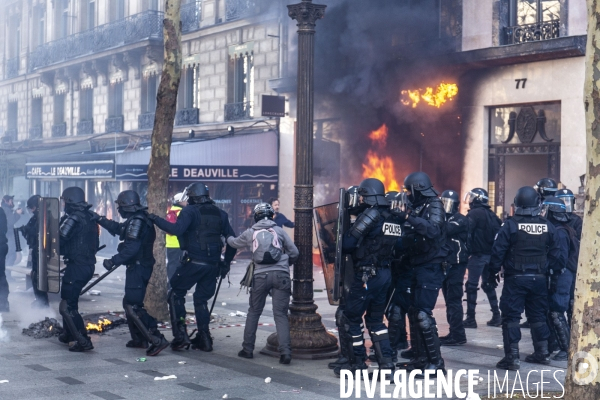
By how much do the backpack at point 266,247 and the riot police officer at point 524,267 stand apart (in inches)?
83.0

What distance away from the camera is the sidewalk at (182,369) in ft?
22.2

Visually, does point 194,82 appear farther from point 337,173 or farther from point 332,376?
point 332,376

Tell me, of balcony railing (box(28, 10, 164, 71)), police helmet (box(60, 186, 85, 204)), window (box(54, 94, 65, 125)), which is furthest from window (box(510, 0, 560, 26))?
window (box(54, 94, 65, 125))

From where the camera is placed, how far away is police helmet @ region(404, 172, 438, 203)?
7.73 m

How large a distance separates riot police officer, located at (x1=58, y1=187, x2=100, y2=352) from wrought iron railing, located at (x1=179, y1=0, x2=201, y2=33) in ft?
51.7

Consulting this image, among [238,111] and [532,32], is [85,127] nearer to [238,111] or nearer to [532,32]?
[238,111]

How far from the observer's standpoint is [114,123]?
27516mm

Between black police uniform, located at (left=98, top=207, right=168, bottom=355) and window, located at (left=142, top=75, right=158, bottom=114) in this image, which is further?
window, located at (left=142, top=75, right=158, bottom=114)

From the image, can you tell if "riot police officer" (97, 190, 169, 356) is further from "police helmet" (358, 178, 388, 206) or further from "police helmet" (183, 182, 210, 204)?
"police helmet" (358, 178, 388, 206)

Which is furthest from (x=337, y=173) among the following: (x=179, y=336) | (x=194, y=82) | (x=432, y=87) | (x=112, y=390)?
(x=112, y=390)

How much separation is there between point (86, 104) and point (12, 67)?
721 cm

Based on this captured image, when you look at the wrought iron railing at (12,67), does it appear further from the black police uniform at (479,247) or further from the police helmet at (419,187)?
the police helmet at (419,187)

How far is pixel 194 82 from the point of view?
80.1ft

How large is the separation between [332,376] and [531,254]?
222cm
